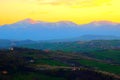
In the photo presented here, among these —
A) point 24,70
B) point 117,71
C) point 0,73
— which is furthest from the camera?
point 117,71

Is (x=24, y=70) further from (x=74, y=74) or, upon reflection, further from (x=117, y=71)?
(x=117, y=71)

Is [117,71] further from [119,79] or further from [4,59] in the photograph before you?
[4,59]

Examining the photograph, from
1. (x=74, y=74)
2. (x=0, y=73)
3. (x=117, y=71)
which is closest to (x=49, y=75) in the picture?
(x=74, y=74)

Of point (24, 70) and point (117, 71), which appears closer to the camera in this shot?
point (24, 70)

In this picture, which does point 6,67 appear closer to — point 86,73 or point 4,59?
point 4,59

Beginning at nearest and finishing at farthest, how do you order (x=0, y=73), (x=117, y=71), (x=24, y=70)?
(x=0, y=73)
(x=24, y=70)
(x=117, y=71)

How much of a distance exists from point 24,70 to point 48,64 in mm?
26381

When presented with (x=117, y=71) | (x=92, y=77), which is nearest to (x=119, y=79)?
(x=92, y=77)

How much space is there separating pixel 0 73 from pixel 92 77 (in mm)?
43833

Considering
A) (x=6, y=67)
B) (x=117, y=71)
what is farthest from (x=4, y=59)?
(x=117, y=71)

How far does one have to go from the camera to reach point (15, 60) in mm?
190000

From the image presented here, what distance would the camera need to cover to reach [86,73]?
552 ft

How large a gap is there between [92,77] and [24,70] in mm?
33958

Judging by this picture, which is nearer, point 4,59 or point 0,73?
point 0,73
